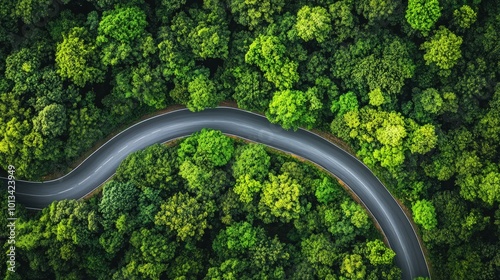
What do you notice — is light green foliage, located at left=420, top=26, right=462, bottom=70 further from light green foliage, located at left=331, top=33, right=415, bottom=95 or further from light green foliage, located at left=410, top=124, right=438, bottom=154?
light green foliage, located at left=410, top=124, right=438, bottom=154

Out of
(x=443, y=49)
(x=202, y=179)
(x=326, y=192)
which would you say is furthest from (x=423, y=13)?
(x=202, y=179)

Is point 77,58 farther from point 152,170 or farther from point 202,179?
point 202,179

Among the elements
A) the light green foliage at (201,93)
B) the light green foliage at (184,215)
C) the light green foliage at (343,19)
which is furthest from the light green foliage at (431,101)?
the light green foliage at (184,215)

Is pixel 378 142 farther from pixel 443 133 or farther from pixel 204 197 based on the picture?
pixel 204 197

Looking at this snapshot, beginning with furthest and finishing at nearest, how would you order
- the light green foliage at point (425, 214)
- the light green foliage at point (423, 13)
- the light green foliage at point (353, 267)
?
the light green foliage at point (425, 214) → the light green foliage at point (353, 267) → the light green foliage at point (423, 13)

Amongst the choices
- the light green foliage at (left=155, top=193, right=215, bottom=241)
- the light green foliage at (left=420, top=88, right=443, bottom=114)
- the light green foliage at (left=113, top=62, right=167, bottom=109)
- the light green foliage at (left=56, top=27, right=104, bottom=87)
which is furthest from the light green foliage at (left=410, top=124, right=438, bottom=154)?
the light green foliage at (left=56, top=27, right=104, bottom=87)

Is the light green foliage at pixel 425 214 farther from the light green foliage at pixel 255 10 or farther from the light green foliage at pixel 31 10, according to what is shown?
the light green foliage at pixel 31 10
